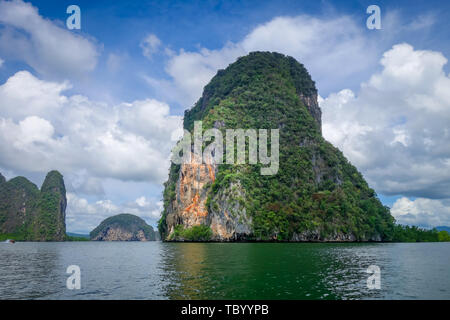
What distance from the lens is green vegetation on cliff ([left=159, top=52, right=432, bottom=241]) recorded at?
297 ft

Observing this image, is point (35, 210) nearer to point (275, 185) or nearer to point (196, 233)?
point (196, 233)

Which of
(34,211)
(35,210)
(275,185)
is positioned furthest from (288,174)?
(34,211)

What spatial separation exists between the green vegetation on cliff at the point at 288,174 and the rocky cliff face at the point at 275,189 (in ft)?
1.06

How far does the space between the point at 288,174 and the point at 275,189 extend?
927cm

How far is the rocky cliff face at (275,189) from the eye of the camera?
89312 millimetres

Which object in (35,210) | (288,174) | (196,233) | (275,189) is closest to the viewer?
(196,233)

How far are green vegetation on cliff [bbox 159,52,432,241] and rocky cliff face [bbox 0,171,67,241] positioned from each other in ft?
314

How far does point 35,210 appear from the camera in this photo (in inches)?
7303

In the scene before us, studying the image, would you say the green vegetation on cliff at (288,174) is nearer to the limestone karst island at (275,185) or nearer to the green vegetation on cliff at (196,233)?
the limestone karst island at (275,185)

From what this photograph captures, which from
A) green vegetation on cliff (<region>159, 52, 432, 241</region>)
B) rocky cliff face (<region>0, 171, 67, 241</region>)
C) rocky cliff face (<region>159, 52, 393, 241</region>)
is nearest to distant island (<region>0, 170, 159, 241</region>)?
rocky cliff face (<region>0, 171, 67, 241</region>)

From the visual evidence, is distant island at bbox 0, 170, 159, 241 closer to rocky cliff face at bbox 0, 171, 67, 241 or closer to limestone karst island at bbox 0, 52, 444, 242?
rocky cliff face at bbox 0, 171, 67, 241
